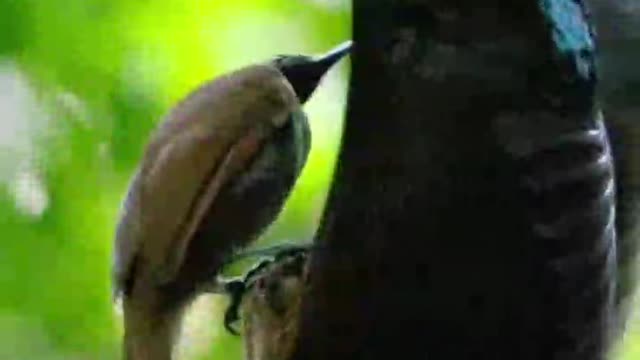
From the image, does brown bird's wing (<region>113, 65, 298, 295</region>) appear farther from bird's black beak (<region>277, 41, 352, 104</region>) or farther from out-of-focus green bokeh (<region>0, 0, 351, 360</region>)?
out-of-focus green bokeh (<region>0, 0, 351, 360</region>)

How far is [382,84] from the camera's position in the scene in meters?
0.57

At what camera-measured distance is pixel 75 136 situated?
104 cm

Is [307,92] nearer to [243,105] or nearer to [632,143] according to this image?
[243,105]

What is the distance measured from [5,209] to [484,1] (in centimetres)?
57

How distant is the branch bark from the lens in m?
0.56

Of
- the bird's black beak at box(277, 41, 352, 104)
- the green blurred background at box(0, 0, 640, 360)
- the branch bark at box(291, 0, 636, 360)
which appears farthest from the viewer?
the green blurred background at box(0, 0, 640, 360)

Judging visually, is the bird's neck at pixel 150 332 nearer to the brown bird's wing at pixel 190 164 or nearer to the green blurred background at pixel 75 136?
the brown bird's wing at pixel 190 164

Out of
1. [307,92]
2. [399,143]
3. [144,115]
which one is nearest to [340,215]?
[399,143]

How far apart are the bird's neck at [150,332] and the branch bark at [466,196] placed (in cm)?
12

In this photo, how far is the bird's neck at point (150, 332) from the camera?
0.66 metres

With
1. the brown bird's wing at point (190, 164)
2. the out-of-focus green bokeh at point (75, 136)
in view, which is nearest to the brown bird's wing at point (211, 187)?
the brown bird's wing at point (190, 164)

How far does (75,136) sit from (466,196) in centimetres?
54

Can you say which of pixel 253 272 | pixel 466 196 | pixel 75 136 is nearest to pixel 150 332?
pixel 253 272

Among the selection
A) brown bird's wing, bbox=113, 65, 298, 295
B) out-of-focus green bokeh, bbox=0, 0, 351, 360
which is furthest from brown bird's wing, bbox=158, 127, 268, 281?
out-of-focus green bokeh, bbox=0, 0, 351, 360
